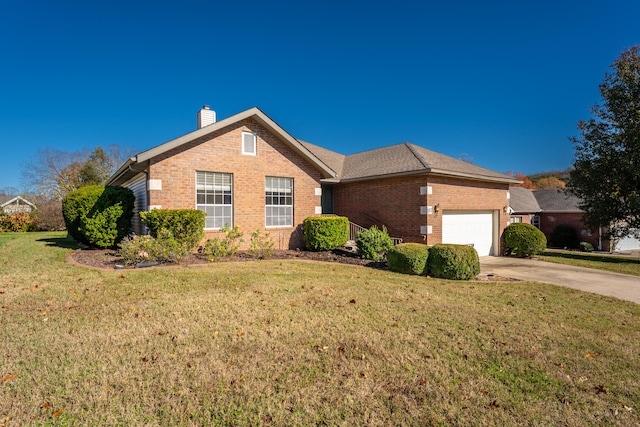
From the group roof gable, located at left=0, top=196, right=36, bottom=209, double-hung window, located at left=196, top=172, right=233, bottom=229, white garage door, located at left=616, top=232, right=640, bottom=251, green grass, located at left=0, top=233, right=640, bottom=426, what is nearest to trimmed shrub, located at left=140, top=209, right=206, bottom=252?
double-hung window, located at left=196, top=172, right=233, bottom=229

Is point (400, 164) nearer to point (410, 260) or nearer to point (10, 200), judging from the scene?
point (410, 260)

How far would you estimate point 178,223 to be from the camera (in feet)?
32.3

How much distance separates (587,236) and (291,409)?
1193 inches

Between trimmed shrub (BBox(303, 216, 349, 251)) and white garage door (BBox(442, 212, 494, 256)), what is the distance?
461 centimetres

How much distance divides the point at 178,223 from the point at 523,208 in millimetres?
27329

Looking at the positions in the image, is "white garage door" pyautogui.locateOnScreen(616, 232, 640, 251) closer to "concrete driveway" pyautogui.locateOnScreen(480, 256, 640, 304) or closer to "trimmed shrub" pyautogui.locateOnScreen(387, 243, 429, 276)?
"concrete driveway" pyautogui.locateOnScreen(480, 256, 640, 304)

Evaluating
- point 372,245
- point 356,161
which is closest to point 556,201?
point 356,161

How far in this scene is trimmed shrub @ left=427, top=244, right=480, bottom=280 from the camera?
9.17 m

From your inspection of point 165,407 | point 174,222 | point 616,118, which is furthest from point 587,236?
point 165,407

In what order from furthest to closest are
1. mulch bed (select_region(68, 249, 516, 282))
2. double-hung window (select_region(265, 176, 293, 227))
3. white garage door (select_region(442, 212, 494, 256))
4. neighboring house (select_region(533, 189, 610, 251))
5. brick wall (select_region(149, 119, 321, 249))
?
neighboring house (select_region(533, 189, 610, 251))
white garage door (select_region(442, 212, 494, 256))
double-hung window (select_region(265, 176, 293, 227))
brick wall (select_region(149, 119, 321, 249))
mulch bed (select_region(68, 249, 516, 282))

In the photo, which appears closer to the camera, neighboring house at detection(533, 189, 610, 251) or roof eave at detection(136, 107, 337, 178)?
roof eave at detection(136, 107, 337, 178)

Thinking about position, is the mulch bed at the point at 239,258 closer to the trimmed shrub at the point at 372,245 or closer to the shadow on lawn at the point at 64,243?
the trimmed shrub at the point at 372,245

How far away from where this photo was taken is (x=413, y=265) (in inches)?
372

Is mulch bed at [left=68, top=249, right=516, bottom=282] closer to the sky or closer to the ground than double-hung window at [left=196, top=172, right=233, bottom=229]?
closer to the ground
